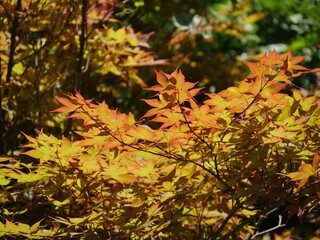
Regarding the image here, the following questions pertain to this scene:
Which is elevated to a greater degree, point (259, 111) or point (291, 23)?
point (259, 111)

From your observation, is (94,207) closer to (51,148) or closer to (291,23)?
(51,148)

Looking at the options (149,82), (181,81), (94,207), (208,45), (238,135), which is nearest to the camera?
(181,81)

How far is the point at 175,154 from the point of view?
151 cm

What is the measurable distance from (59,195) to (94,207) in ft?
0.84

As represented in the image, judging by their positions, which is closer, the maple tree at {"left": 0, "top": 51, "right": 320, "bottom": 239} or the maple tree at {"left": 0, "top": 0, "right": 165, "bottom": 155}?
the maple tree at {"left": 0, "top": 51, "right": 320, "bottom": 239}

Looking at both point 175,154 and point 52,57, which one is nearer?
point 175,154

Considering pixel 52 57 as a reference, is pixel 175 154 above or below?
below

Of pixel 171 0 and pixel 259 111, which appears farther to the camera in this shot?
pixel 171 0

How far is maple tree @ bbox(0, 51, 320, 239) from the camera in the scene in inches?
52.1

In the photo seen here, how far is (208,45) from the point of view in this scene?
5.19m

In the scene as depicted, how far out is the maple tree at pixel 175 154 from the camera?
4.34ft

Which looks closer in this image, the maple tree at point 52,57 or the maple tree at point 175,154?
the maple tree at point 175,154

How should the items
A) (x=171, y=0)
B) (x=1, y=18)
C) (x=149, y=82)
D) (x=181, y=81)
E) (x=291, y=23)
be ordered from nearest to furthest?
1. (x=181, y=81)
2. (x=1, y=18)
3. (x=149, y=82)
4. (x=171, y=0)
5. (x=291, y=23)

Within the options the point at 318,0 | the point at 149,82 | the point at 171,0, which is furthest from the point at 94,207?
the point at 318,0
